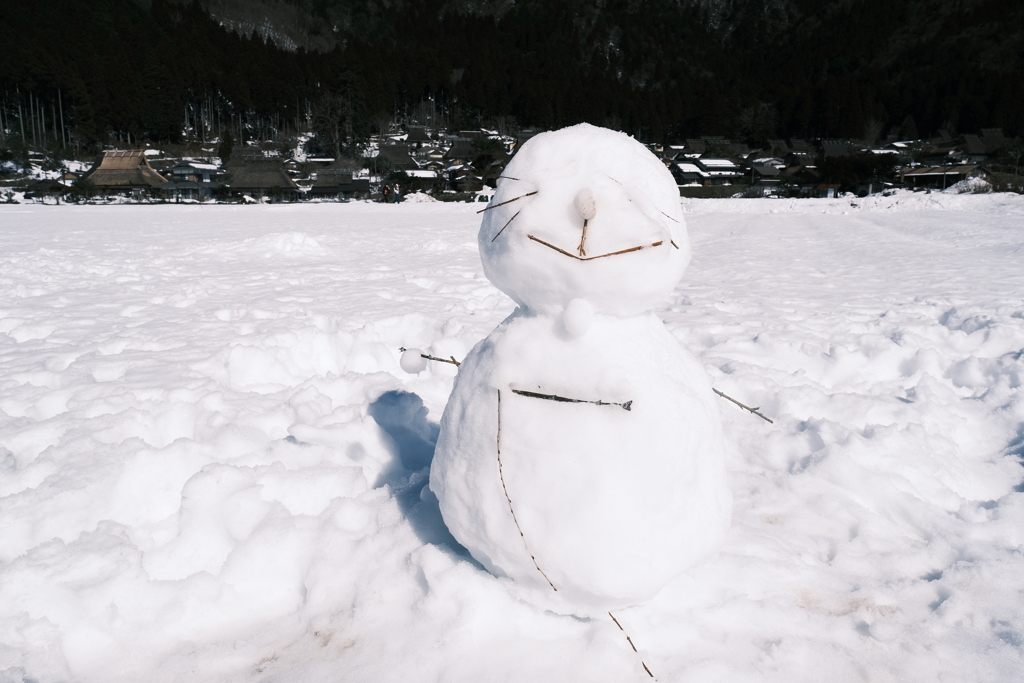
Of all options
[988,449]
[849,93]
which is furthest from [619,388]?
[849,93]

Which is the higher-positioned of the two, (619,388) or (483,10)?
(483,10)

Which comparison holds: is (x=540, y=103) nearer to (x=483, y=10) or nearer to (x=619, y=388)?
(x=619, y=388)

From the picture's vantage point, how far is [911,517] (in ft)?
6.48

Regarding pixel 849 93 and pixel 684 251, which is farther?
pixel 849 93

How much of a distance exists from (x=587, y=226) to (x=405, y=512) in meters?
1.15

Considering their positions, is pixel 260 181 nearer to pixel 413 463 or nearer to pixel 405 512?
pixel 413 463

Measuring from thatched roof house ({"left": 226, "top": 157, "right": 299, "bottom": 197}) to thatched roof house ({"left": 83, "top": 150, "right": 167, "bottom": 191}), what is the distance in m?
6.91

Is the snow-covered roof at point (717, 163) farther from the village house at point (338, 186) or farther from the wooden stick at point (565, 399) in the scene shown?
the wooden stick at point (565, 399)

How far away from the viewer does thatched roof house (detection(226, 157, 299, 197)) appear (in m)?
43.5

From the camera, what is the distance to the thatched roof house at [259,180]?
143 feet

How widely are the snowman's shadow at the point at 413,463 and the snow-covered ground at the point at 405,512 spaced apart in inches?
0.5

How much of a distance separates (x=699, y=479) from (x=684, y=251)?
1.93 feet

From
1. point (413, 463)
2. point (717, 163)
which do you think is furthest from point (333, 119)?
point (413, 463)

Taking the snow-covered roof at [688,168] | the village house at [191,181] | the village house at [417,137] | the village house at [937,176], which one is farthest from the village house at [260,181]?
the village house at [937,176]
